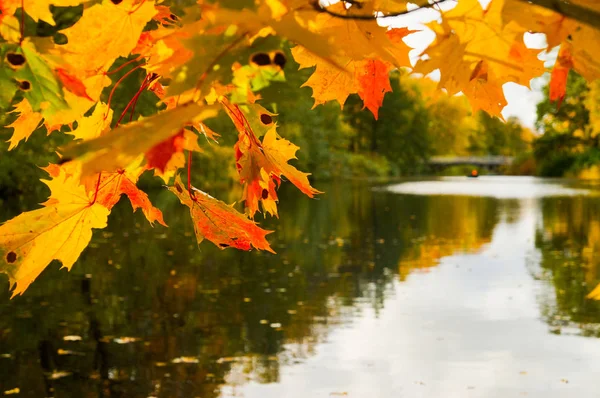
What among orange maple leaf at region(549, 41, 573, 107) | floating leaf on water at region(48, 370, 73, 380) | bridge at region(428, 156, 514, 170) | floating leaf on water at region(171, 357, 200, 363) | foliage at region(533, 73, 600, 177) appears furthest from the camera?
bridge at region(428, 156, 514, 170)

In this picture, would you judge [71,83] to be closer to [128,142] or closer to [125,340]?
[128,142]

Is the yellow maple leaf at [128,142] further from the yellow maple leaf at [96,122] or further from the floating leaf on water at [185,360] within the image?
the floating leaf on water at [185,360]

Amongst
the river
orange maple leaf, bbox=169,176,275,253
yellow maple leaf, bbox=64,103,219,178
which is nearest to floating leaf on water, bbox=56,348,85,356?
the river

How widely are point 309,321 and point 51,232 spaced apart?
6370mm

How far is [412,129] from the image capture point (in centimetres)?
5634

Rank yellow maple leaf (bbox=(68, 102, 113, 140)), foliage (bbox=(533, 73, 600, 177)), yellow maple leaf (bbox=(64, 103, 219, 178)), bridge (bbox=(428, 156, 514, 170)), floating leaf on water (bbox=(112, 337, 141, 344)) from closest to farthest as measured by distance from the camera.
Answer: yellow maple leaf (bbox=(64, 103, 219, 178)) < yellow maple leaf (bbox=(68, 102, 113, 140)) < floating leaf on water (bbox=(112, 337, 141, 344)) < foliage (bbox=(533, 73, 600, 177)) < bridge (bbox=(428, 156, 514, 170))

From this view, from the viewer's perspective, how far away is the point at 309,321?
7434mm

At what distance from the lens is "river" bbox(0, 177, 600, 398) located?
18.8 ft

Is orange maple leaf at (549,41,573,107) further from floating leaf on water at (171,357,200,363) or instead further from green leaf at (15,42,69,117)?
floating leaf on water at (171,357,200,363)

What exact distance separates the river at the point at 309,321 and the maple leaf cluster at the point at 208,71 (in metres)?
4.25

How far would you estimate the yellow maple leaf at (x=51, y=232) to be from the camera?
1144 mm

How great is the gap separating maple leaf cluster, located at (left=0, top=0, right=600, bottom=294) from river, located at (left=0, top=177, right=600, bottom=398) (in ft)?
14.0

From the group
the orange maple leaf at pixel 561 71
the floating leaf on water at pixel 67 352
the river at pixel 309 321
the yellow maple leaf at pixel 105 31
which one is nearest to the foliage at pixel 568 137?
the river at pixel 309 321

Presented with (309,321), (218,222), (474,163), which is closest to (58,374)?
(309,321)
